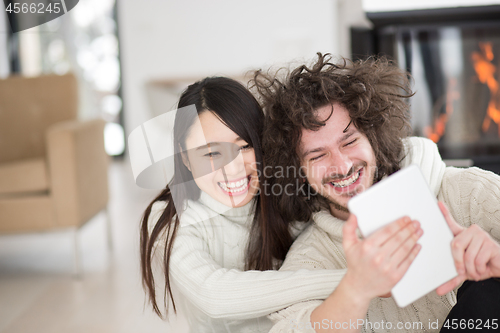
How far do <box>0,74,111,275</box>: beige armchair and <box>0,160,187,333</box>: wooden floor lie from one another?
5.7 inches

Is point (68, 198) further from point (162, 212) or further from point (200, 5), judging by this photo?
point (200, 5)

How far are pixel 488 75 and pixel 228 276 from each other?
1968 mm

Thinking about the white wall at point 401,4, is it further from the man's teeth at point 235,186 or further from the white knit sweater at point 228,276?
the man's teeth at point 235,186

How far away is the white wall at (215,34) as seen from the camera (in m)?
4.24

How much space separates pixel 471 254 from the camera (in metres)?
0.74

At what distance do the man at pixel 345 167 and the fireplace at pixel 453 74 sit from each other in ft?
4.01

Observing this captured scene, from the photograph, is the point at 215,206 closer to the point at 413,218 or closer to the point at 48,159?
the point at 413,218

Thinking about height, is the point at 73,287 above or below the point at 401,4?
below

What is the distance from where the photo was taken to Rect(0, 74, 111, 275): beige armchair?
2.05 metres

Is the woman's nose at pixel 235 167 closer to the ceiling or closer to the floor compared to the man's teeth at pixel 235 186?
closer to the ceiling

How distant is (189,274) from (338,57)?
67cm

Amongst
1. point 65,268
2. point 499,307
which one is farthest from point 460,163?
point 65,268

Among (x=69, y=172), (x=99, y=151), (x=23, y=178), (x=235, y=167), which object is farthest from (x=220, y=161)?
(x=99, y=151)

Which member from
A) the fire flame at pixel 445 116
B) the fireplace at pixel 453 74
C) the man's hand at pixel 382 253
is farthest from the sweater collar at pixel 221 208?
the fire flame at pixel 445 116
